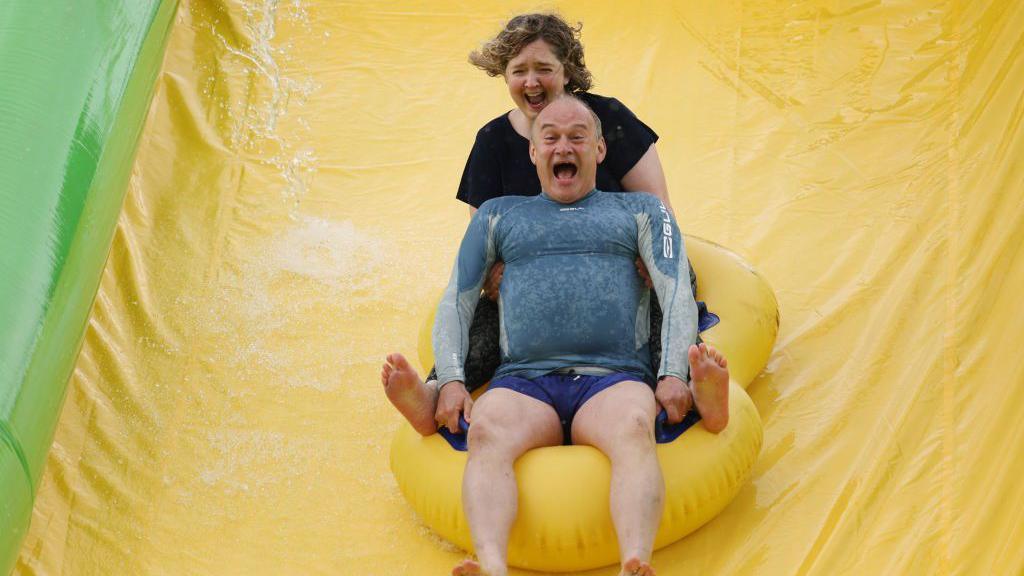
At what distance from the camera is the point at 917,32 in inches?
149

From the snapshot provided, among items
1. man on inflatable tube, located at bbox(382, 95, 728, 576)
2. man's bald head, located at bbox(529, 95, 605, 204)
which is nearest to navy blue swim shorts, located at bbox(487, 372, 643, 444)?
man on inflatable tube, located at bbox(382, 95, 728, 576)

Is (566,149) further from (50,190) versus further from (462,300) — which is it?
(50,190)

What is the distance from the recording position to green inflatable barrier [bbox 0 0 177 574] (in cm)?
205

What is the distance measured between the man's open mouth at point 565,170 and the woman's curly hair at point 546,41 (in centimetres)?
35

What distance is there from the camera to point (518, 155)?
269 cm

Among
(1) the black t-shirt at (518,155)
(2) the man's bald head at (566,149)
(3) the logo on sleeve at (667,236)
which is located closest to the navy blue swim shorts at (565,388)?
(3) the logo on sleeve at (667,236)

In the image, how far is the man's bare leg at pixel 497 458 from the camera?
1.98 metres

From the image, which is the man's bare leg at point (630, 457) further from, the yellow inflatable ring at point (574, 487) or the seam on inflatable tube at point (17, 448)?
the seam on inflatable tube at point (17, 448)

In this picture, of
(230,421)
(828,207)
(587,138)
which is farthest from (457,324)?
(828,207)

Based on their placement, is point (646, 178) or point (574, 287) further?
point (646, 178)

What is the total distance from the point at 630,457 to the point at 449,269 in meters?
1.23

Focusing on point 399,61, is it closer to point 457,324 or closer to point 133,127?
point 133,127

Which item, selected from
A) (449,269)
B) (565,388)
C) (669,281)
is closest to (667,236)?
(669,281)

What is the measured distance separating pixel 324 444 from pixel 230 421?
0.22 metres
